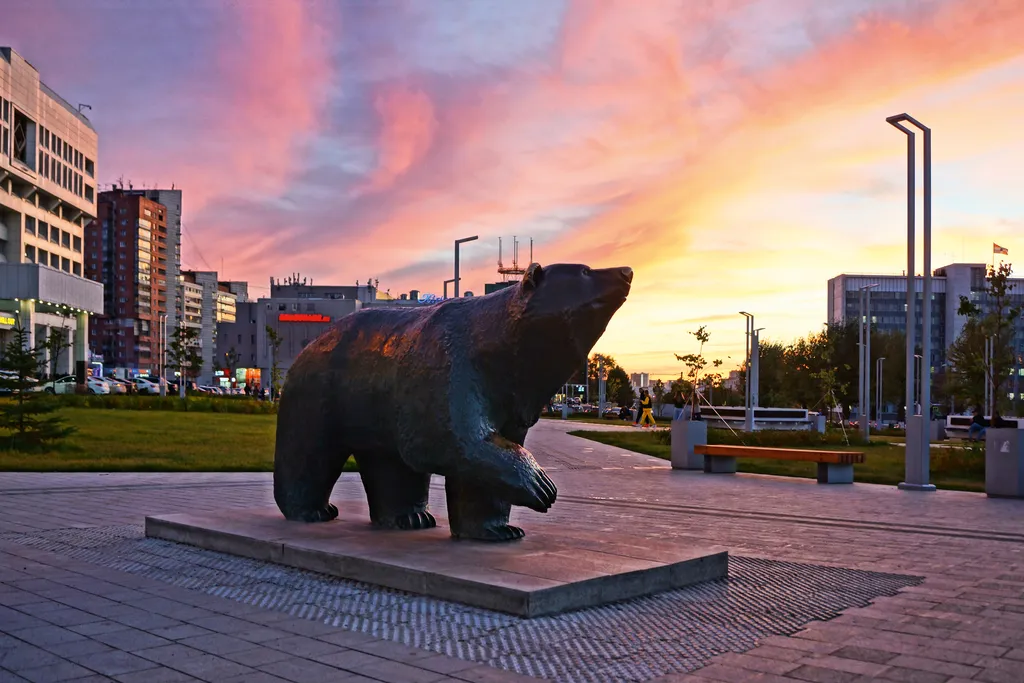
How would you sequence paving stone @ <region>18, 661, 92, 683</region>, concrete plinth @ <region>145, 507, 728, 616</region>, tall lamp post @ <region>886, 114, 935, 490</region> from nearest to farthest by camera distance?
paving stone @ <region>18, 661, 92, 683</region>, concrete plinth @ <region>145, 507, 728, 616</region>, tall lamp post @ <region>886, 114, 935, 490</region>

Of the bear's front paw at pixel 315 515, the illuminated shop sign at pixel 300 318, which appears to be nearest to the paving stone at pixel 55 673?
the bear's front paw at pixel 315 515

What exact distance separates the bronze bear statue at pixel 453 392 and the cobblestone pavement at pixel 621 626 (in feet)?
4.16

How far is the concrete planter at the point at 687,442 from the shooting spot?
64.3ft

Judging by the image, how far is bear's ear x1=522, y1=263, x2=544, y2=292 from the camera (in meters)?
6.92

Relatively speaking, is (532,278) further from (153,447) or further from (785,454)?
(153,447)

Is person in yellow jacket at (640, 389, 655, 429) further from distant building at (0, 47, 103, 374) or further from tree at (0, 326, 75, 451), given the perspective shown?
distant building at (0, 47, 103, 374)

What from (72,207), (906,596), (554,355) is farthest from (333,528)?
(72,207)

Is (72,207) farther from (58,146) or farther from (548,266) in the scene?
(548,266)

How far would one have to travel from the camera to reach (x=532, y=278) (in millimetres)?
6977

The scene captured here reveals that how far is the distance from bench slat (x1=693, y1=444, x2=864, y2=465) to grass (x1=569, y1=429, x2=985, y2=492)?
1090 mm

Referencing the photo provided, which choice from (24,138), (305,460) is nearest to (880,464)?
(305,460)

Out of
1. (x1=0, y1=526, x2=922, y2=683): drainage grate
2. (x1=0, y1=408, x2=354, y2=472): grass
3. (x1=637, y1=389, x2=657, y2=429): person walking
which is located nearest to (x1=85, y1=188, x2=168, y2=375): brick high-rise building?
(x1=637, y1=389, x2=657, y2=429): person walking

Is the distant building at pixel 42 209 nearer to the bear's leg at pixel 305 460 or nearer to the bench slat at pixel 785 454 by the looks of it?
the bench slat at pixel 785 454

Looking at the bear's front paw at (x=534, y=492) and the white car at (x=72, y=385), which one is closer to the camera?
the bear's front paw at (x=534, y=492)
